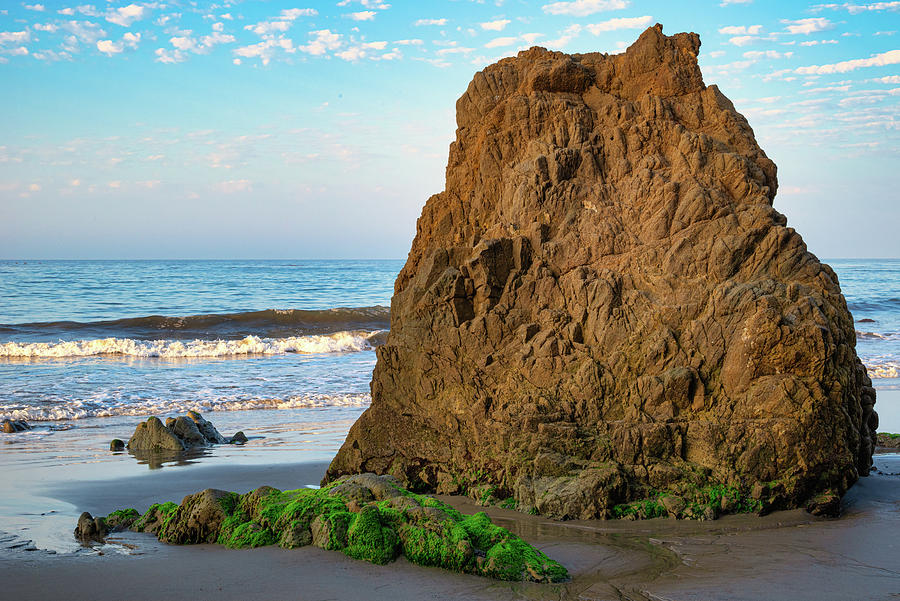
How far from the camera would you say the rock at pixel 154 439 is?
12078mm

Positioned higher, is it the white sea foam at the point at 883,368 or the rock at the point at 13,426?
the white sea foam at the point at 883,368

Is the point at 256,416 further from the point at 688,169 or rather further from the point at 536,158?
the point at 688,169

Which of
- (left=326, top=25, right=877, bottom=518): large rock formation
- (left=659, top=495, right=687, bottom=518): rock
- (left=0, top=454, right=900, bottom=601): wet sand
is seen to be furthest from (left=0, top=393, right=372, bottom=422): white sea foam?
(left=659, top=495, right=687, bottom=518): rock

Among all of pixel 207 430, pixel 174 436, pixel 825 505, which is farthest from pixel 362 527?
pixel 207 430

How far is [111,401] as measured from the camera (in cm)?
1655

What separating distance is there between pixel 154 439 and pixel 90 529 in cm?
518

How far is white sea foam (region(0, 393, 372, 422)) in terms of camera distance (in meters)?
15.2

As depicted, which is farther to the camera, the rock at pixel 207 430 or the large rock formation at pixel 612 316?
the rock at pixel 207 430

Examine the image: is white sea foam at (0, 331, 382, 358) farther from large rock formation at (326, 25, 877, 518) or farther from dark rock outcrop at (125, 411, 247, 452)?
large rock formation at (326, 25, 877, 518)

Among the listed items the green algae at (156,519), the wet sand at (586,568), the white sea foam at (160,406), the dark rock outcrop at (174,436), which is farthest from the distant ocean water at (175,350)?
the wet sand at (586,568)

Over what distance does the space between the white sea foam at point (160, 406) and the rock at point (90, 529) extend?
28.4ft

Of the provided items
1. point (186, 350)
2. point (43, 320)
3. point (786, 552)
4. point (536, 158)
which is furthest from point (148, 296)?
point (786, 552)

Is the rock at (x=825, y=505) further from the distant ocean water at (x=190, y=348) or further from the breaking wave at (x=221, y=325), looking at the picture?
the breaking wave at (x=221, y=325)

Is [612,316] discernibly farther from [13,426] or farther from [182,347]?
[182,347]
